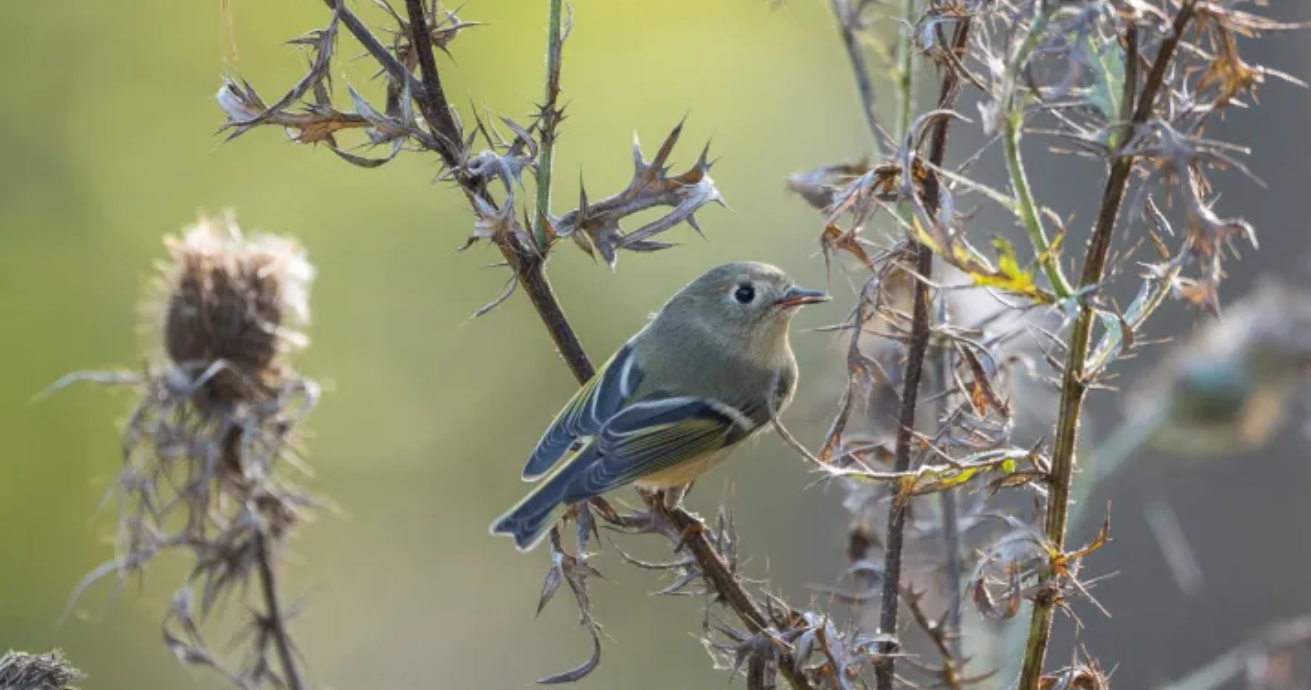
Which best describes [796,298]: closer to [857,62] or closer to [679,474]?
[679,474]

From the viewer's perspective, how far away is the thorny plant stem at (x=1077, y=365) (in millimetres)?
1850

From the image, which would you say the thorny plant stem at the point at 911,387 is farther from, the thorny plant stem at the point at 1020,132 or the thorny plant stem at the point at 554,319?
the thorny plant stem at the point at 1020,132

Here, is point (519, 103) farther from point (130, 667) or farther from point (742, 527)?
→ point (130, 667)

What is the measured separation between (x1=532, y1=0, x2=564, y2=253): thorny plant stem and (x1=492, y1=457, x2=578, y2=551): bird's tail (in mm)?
863

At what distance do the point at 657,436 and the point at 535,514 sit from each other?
686 mm

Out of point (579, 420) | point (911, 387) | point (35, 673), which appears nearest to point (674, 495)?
point (579, 420)

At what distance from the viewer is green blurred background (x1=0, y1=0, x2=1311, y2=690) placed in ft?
27.9

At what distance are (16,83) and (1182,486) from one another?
6.99m

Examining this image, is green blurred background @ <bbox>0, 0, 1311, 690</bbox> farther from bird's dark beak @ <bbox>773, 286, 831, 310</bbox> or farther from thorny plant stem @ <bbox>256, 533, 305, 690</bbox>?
thorny plant stem @ <bbox>256, 533, 305, 690</bbox>

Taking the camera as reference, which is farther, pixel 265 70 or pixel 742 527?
pixel 742 527

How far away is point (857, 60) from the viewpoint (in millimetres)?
2877

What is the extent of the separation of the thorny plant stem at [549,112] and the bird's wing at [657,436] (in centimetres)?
105

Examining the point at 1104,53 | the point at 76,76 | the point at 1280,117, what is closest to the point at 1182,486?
the point at 1280,117

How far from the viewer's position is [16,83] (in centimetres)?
907
